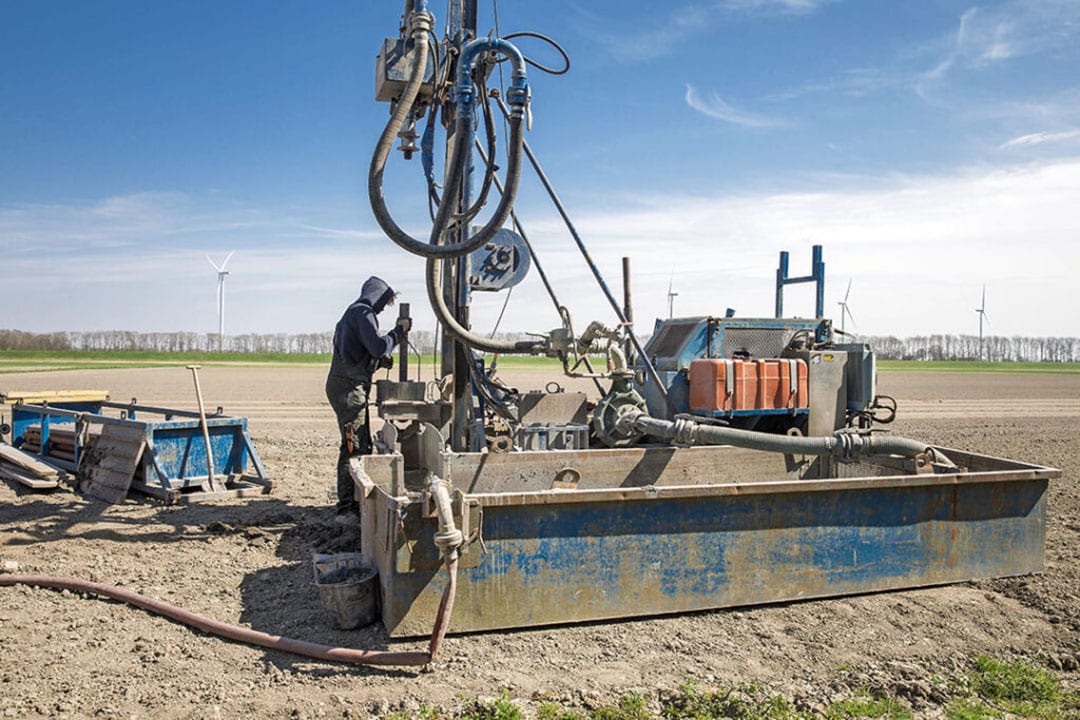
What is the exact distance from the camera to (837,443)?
5.49 metres

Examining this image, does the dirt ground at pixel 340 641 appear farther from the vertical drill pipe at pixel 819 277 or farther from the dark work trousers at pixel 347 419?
the vertical drill pipe at pixel 819 277

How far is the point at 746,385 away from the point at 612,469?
5.64 feet

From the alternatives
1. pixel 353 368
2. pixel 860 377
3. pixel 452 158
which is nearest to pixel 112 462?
pixel 353 368

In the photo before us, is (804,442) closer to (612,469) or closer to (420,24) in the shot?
(612,469)

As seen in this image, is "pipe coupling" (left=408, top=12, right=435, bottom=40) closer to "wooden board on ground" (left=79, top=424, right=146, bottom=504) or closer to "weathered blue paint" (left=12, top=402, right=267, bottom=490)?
"weathered blue paint" (left=12, top=402, right=267, bottom=490)

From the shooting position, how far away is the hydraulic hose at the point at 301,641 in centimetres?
396

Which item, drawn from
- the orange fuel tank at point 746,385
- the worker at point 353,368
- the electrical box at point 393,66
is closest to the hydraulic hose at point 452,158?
the electrical box at point 393,66

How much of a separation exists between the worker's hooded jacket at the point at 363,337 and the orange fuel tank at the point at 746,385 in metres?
2.76

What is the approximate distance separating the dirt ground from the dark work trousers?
0.36m

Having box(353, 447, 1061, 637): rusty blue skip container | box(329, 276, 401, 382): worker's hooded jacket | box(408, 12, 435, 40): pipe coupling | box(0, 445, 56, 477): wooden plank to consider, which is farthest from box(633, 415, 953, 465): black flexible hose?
box(0, 445, 56, 477): wooden plank

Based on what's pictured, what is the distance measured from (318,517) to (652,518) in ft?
12.5

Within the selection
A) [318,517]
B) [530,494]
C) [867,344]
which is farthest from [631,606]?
[867,344]

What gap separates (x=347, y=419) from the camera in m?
7.26

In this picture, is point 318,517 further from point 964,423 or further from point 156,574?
point 964,423
